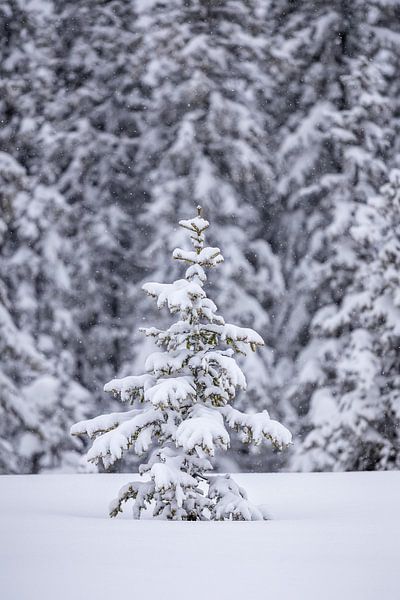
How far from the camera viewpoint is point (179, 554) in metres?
6.77

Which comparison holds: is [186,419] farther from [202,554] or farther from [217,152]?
[217,152]

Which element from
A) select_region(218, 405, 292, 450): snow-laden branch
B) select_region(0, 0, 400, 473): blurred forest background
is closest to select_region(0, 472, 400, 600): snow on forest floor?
select_region(218, 405, 292, 450): snow-laden branch

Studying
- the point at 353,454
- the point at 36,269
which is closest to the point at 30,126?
the point at 36,269

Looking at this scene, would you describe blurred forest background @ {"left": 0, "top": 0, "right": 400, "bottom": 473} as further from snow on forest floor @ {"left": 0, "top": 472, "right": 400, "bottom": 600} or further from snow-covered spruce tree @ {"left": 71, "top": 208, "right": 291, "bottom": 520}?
snow on forest floor @ {"left": 0, "top": 472, "right": 400, "bottom": 600}

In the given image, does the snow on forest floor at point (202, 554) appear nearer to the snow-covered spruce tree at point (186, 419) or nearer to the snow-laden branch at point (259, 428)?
the snow-covered spruce tree at point (186, 419)

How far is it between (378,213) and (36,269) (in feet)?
25.2

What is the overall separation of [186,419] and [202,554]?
2.73 meters

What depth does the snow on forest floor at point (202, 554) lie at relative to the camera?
5586 millimetres

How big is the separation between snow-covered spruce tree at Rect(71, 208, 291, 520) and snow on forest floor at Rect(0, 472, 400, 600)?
0.45 metres

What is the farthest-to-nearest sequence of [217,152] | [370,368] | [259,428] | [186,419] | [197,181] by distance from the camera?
[217,152] → [197,181] → [370,368] → [186,419] → [259,428]

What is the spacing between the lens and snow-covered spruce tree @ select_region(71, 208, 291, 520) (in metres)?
9.00

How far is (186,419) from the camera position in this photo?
9.46m

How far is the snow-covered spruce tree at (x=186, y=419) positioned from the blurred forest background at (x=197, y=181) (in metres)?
10.9

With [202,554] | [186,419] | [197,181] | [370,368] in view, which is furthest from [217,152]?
[202,554]
